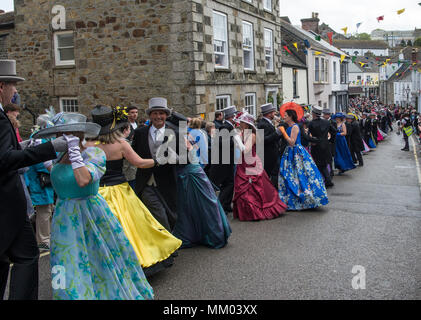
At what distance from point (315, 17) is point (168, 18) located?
35.3 m

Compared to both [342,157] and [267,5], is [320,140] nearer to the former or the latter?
[342,157]

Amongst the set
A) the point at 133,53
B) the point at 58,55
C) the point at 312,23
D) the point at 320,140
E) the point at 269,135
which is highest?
the point at 312,23

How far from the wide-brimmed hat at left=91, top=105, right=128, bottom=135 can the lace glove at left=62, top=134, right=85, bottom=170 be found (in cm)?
129

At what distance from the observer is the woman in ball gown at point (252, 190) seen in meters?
7.82

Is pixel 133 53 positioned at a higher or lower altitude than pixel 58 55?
lower

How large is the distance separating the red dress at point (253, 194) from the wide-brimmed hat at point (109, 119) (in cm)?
336

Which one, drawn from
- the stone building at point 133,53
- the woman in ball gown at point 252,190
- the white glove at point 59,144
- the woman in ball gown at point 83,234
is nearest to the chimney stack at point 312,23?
the stone building at point 133,53

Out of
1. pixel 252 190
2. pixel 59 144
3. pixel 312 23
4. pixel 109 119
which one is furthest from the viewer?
pixel 312 23

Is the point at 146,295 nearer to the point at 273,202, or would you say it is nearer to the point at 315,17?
the point at 273,202

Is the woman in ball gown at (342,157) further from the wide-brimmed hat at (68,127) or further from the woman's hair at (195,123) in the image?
the wide-brimmed hat at (68,127)

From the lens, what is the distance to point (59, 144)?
11.5 feet

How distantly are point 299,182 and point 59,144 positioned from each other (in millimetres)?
5843

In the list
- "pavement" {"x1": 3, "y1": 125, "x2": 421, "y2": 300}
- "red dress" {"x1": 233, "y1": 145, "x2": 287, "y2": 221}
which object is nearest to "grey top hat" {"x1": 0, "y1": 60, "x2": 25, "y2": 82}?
"pavement" {"x1": 3, "y1": 125, "x2": 421, "y2": 300}

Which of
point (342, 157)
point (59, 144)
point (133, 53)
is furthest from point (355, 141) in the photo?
point (59, 144)
